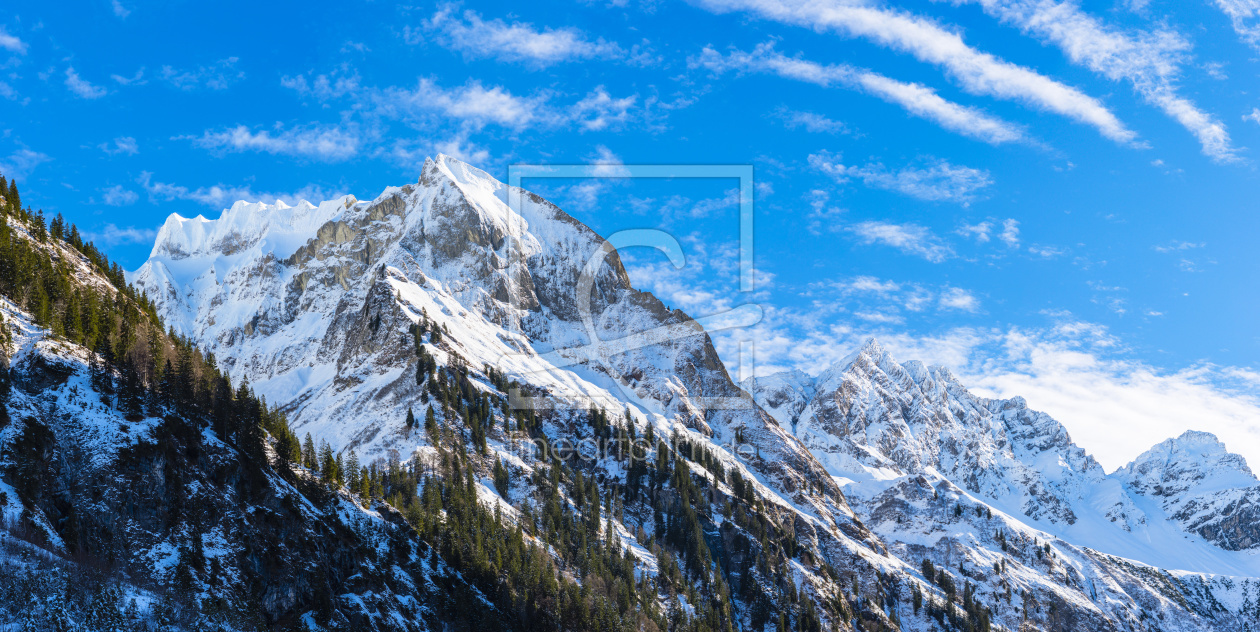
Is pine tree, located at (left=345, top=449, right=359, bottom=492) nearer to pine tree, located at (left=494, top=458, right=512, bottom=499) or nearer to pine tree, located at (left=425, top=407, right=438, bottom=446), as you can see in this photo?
pine tree, located at (left=425, top=407, right=438, bottom=446)

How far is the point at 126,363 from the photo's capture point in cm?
10938

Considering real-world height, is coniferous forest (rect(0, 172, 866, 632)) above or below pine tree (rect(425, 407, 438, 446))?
below

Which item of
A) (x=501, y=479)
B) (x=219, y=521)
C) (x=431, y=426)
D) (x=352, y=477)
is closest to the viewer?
(x=219, y=521)

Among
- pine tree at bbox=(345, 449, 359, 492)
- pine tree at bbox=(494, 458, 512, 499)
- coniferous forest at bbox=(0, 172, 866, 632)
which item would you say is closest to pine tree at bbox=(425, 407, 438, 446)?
coniferous forest at bbox=(0, 172, 866, 632)

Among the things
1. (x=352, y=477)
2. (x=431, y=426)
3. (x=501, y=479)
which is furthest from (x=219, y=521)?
(x=501, y=479)

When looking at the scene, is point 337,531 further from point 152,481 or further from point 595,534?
point 595,534

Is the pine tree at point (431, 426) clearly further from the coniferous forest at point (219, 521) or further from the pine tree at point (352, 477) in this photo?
the pine tree at point (352, 477)

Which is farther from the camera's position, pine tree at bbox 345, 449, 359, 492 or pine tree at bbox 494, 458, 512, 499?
pine tree at bbox 494, 458, 512, 499

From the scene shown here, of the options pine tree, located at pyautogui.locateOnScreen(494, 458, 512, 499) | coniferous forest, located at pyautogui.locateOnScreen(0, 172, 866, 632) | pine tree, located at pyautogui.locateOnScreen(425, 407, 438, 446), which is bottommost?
coniferous forest, located at pyautogui.locateOnScreen(0, 172, 866, 632)

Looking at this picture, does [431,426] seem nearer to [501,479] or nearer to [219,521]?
[501,479]

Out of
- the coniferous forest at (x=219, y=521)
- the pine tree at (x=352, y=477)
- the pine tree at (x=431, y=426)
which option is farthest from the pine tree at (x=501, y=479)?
the pine tree at (x=352, y=477)

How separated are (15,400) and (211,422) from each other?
24.7 metres

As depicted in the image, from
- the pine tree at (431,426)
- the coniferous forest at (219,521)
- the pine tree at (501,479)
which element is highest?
the pine tree at (431,426)

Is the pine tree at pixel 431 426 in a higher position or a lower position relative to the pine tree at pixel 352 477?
higher
